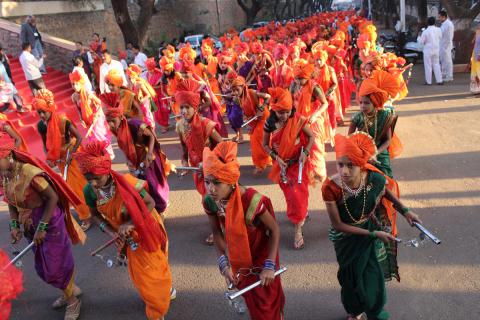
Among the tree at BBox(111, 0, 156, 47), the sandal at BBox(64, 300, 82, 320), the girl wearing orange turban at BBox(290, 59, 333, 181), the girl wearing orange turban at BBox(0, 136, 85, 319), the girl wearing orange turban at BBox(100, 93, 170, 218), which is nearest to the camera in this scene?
the girl wearing orange turban at BBox(0, 136, 85, 319)

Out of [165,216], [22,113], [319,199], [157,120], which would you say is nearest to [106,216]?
[165,216]

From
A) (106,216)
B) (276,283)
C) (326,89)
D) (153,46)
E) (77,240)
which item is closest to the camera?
(276,283)

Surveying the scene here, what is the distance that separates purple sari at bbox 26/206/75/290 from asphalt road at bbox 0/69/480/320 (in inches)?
22.0

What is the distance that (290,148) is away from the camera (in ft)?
15.3

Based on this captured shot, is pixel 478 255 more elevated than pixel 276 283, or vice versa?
pixel 276 283

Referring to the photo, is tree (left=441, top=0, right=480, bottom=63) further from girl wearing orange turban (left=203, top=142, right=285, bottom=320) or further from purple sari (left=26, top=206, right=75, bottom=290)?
purple sari (left=26, top=206, right=75, bottom=290)

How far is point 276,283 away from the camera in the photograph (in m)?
3.06

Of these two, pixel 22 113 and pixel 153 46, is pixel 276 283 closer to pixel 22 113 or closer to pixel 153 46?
pixel 22 113

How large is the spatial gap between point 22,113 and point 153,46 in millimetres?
15516

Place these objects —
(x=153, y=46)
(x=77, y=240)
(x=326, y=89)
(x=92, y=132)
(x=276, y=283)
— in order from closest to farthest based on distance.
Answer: (x=276, y=283) → (x=77, y=240) → (x=92, y=132) → (x=326, y=89) → (x=153, y=46)

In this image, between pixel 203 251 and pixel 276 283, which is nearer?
pixel 276 283

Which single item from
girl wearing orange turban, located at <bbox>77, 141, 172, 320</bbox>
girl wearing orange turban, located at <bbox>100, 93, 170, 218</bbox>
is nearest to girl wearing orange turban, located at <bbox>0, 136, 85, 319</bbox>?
girl wearing orange turban, located at <bbox>77, 141, 172, 320</bbox>

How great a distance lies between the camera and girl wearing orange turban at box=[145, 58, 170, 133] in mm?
10655

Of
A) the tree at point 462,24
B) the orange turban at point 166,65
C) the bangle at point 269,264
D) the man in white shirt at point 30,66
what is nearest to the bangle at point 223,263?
the bangle at point 269,264
